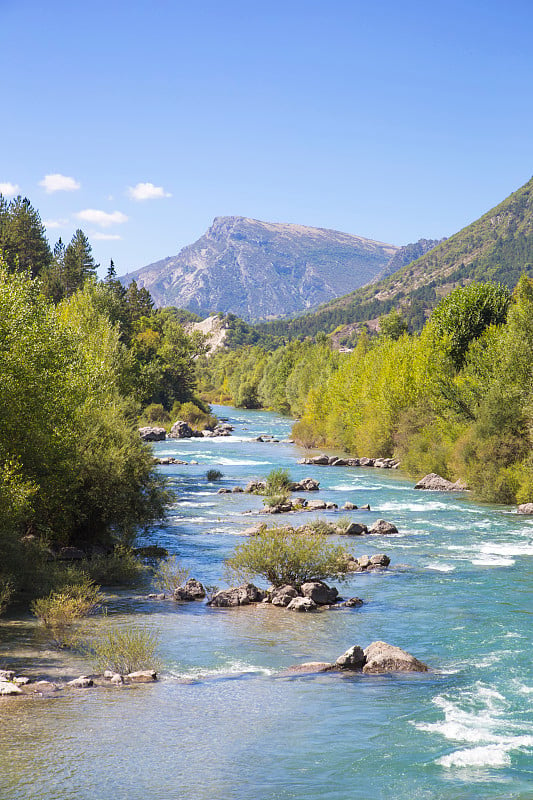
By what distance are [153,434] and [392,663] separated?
7172 cm

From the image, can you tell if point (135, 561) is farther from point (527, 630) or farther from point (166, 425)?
point (166, 425)

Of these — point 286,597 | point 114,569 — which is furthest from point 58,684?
point 114,569

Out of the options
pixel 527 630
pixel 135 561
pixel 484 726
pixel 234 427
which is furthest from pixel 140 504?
pixel 234 427

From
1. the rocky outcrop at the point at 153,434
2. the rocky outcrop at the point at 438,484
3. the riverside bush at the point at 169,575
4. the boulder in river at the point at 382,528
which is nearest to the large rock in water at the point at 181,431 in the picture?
the rocky outcrop at the point at 153,434

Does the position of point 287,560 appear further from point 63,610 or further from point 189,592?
point 63,610

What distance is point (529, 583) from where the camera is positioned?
25156 millimetres

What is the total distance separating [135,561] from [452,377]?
1383 inches

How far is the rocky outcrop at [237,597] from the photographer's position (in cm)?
2319

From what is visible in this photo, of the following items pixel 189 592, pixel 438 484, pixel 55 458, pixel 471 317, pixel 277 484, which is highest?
pixel 471 317

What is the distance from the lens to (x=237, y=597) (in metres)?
23.4

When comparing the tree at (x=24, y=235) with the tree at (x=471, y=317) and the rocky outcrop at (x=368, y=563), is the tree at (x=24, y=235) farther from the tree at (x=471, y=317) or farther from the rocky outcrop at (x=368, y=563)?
the rocky outcrop at (x=368, y=563)

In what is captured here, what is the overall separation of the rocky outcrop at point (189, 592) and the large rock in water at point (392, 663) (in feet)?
26.3

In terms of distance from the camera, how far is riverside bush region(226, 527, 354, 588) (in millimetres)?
24219

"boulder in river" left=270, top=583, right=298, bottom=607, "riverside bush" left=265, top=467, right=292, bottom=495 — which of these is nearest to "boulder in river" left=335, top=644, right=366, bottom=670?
"boulder in river" left=270, top=583, right=298, bottom=607
